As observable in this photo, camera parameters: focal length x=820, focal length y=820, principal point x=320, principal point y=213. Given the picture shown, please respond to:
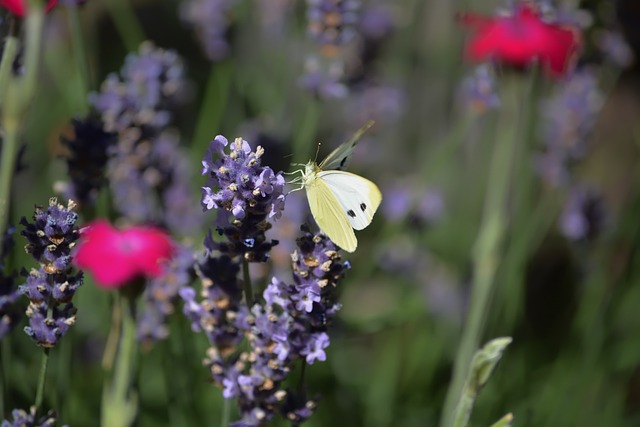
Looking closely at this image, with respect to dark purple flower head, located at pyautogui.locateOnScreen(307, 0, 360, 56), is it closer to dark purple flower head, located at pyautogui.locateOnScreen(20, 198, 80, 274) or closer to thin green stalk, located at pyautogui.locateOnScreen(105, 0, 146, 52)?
dark purple flower head, located at pyautogui.locateOnScreen(20, 198, 80, 274)

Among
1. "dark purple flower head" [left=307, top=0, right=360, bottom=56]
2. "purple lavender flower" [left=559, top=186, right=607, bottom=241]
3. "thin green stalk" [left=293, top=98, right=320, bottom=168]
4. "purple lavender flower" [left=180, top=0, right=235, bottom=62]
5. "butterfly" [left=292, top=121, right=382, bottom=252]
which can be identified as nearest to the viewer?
"butterfly" [left=292, top=121, right=382, bottom=252]

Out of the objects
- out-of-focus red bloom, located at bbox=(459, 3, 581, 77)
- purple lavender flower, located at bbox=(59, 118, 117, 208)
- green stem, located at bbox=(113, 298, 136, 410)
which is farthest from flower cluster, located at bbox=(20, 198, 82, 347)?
out-of-focus red bloom, located at bbox=(459, 3, 581, 77)

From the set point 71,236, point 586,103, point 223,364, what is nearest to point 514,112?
point 586,103

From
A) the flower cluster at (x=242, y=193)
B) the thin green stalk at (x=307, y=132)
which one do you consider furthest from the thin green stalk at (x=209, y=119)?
the flower cluster at (x=242, y=193)

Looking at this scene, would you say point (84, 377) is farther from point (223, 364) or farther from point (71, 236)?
point (71, 236)

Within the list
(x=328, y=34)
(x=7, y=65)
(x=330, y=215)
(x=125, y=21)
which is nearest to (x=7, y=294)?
(x=7, y=65)

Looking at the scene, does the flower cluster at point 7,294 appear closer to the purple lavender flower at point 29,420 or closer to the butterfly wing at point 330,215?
the purple lavender flower at point 29,420
